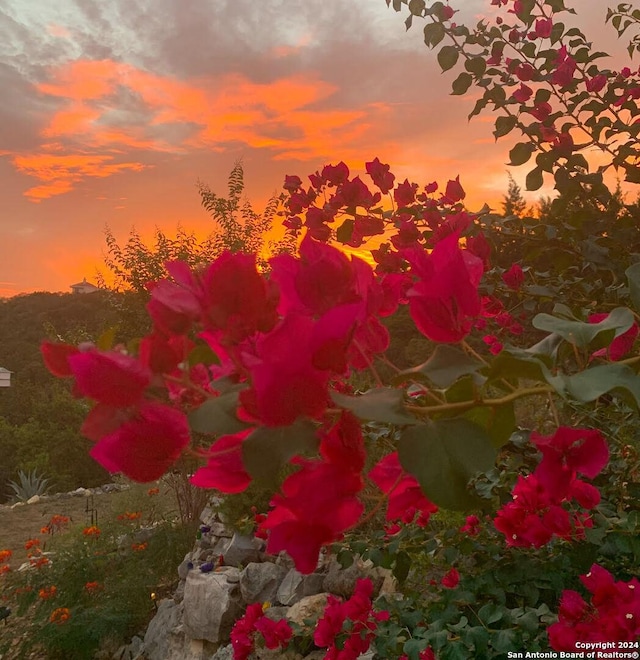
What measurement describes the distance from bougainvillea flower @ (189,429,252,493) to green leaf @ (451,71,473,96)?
191 centimetres

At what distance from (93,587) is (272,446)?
3.91m

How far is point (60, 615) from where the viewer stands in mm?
3510

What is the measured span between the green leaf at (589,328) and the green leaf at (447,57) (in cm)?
177

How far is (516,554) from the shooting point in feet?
6.09

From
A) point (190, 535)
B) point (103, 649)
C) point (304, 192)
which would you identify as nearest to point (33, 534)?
point (190, 535)

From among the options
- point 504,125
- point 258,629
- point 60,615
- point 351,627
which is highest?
point 504,125

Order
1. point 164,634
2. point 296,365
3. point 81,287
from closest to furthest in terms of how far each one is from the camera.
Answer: point 296,365 → point 164,634 → point 81,287

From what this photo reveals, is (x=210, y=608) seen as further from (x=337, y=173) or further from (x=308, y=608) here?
(x=337, y=173)

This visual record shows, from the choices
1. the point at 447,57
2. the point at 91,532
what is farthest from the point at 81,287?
the point at 447,57

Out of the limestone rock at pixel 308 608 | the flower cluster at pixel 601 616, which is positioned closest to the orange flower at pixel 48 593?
the limestone rock at pixel 308 608

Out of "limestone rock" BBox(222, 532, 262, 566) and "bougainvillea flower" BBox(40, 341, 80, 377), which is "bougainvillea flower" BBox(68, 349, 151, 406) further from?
"limestone rock" BBox(222, 532, 262, 566)

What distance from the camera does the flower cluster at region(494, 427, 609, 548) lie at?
53 cm

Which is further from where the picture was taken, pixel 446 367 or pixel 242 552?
pixel 242 552

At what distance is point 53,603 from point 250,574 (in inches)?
53.1
